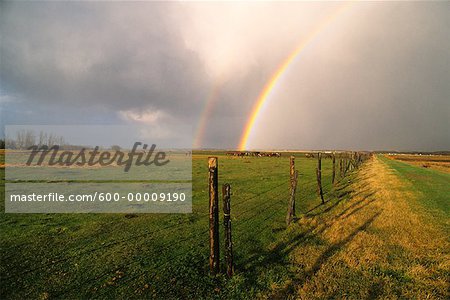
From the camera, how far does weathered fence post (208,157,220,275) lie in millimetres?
7316

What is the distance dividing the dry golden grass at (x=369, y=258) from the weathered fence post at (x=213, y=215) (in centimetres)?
194

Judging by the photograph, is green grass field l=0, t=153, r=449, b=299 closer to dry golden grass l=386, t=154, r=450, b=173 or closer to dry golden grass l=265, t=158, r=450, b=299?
dry golden grass l=265, t=158, r=450, b=299

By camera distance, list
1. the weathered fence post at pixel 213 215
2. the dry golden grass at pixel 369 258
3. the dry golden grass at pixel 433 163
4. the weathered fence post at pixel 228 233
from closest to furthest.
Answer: the dry golden grass at pixel 369 258, the weathered fence post at pixel 213 215, the weathered fence post at pixel 228 233, the dry golden grass at pixel 433 163

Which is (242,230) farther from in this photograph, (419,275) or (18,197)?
(18,197)

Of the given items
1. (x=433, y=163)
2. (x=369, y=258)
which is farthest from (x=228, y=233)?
(x=433, y=163)

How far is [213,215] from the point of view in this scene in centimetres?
754

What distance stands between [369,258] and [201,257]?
18.7 ft

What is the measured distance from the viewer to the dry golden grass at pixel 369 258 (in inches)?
264

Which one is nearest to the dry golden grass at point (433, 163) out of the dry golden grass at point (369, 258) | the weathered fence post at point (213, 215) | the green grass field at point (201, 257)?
the dry golden grass at point (369, 258)

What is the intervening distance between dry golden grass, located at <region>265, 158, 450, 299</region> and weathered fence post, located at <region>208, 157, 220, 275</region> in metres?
1.94

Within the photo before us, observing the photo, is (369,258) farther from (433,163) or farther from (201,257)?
(433,163)

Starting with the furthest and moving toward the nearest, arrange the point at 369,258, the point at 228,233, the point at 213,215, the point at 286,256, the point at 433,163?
the point at 433,163
the point at 286,256
the point at 369,258
the point at 228,233
the point at 213,215

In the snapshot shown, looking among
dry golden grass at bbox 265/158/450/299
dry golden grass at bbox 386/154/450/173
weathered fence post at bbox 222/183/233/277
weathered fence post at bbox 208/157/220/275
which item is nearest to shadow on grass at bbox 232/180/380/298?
dry golden grass at bbox 265/158/450/299

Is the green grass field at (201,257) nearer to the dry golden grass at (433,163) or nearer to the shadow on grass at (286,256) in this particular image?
the shadow on grass at (286,256)
